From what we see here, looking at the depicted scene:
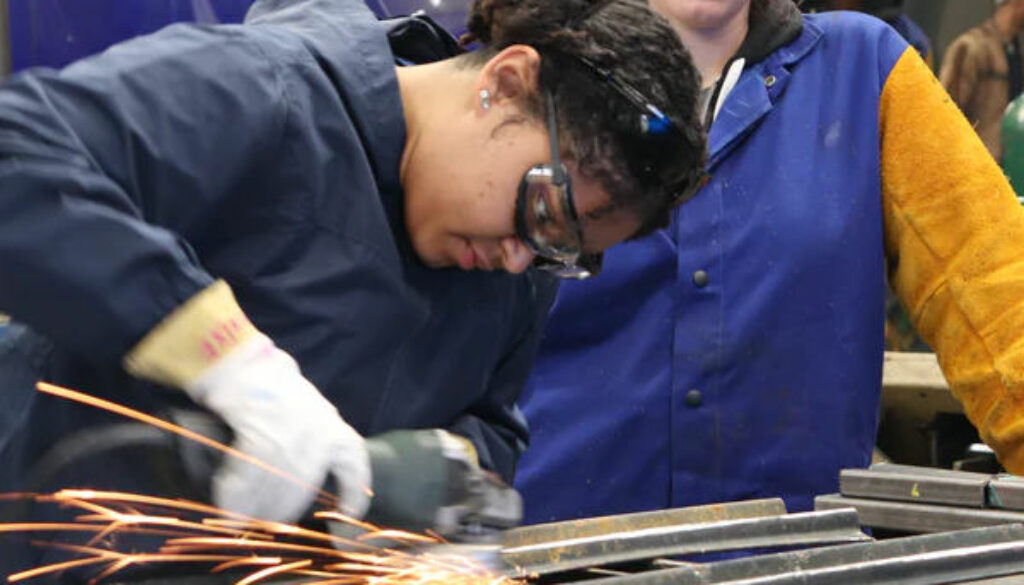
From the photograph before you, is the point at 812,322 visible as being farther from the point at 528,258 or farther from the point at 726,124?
the point at 528,258

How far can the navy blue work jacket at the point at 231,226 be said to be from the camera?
5.68 feet

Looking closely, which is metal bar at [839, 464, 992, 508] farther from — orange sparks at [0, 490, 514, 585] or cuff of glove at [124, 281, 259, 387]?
cuff of glove at [124, 281, 259, 387]

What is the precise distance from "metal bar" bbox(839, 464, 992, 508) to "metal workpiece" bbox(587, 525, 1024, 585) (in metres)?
0.22

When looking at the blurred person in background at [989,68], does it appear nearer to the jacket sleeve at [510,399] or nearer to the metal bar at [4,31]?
the jacket sleeve at [510,399]

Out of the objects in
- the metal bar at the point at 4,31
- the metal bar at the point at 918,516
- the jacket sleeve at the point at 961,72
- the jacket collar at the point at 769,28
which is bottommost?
the jacket sleeve at the point at 961,72

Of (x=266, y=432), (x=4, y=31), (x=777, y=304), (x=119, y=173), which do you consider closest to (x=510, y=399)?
(x=777, y=304)

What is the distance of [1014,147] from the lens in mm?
4684

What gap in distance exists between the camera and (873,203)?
2.93m

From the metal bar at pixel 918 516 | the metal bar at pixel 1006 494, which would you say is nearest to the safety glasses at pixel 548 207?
the metal bar at pixel 918 516

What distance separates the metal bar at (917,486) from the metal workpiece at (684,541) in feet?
0.44

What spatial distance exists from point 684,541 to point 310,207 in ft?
2.53

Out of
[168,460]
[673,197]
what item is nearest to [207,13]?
[673,197]

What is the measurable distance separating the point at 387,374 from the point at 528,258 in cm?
27

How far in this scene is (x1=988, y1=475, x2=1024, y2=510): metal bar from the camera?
2.48m
